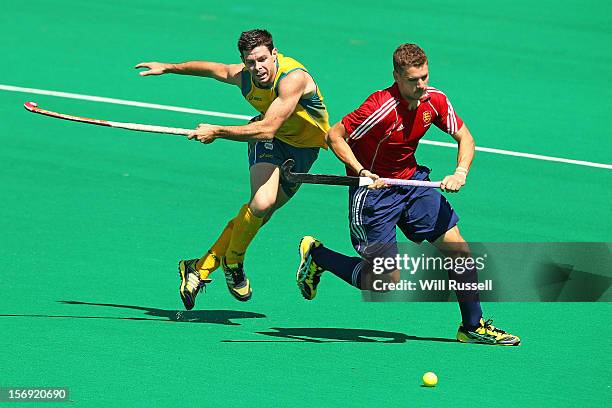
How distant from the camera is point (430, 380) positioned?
9586 mm

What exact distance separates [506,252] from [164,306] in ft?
11.3

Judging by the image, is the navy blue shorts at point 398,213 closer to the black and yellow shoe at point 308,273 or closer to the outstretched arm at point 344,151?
the outstretched arm at point 344,151

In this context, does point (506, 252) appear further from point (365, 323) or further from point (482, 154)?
point (482, 154)

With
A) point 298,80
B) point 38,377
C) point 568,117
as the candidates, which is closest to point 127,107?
point 568,117

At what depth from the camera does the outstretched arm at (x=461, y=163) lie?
32.7ft

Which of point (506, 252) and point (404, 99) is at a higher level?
point (404, 99)

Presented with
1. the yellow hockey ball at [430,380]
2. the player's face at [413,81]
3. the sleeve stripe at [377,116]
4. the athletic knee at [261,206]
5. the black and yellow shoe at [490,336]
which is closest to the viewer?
the yellow hockey ball at [430,380]

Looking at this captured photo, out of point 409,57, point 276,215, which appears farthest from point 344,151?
point 276,215

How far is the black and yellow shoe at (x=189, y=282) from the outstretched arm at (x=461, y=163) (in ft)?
7.86

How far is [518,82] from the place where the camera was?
19.1 meters

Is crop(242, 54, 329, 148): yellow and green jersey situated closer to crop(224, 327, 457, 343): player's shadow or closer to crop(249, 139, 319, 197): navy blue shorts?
crop(249, 139, 319, 197): navy blue shorts

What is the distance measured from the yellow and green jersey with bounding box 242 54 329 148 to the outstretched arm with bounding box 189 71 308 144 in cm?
12

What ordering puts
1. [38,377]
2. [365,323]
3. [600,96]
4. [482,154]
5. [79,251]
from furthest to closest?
[600,96]
[482,154]
[79,251]
[365,323]
[38,377]

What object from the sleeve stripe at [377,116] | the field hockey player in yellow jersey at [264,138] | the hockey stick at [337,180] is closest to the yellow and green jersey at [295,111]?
the field hockey player in yellow jersey at [264,138]
